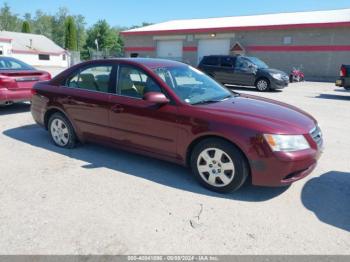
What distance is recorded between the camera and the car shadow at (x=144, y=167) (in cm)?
390

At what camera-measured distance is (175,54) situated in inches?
1201

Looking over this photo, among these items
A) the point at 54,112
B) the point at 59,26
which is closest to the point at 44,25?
the point at 59,26

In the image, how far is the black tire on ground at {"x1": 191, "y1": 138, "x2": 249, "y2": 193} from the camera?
12.0ft

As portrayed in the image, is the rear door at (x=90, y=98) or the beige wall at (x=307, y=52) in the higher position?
the beige wall at (x=307, y=52)

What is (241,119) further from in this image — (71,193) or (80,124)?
(80,124)

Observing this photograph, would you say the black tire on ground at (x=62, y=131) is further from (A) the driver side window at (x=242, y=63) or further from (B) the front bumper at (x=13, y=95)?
(A) the driver side window at (x=242, y=63)

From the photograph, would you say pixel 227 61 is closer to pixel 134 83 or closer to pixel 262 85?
pixel 262 85

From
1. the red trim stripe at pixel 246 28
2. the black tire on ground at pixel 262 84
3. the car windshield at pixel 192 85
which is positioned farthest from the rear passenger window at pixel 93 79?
the red trim stripe at pixel 246 28

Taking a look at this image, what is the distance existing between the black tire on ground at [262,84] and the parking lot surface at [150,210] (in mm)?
9784

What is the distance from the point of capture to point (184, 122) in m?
3.95

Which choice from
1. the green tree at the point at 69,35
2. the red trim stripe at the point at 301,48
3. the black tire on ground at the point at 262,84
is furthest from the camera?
the green tree at the point at 69,35

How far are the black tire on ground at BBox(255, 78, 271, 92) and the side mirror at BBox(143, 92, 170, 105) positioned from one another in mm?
11362

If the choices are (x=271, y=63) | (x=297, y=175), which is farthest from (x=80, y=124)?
(x=271, y=63)

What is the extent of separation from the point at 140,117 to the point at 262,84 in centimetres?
1134
